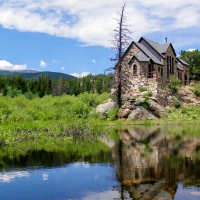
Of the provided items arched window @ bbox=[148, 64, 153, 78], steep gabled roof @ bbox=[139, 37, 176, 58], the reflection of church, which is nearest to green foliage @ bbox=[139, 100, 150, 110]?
arched window @ bbox=[148, 64, 153, 78]

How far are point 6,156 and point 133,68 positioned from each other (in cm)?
3384

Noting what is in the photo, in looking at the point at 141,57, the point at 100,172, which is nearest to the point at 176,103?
the point at 141,57

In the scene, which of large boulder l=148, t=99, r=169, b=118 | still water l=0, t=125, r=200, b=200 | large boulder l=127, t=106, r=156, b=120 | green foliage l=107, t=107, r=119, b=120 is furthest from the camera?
large boulder l=148, t=99, r=169, b=118

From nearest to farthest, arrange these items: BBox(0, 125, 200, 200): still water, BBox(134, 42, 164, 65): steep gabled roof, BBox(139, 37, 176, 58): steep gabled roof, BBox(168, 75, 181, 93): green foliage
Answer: BBox(0, 125, 200, 200): still water
BBox(134, 42, 164, 65): steep gabled roof
BBox(168, 75, 181, 93): green foliage
BBox(139, 37, 176, 58): steep gabled roof

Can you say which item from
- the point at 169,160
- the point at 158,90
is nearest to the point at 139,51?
the point at 158,90

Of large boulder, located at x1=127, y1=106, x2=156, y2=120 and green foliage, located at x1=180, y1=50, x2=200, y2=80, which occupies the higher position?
green foliage, located at x1=180, y1=50, x2=200, y2=80

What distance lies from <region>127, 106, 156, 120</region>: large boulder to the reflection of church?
20.4 m

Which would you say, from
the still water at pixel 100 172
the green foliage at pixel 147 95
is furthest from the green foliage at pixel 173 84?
the still water at pixel 100 172

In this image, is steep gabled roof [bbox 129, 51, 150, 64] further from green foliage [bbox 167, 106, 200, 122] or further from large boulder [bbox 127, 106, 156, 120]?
large boulder [bbox 127, 106, 156, 120]

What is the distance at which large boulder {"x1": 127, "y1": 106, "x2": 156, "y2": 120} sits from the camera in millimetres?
39278

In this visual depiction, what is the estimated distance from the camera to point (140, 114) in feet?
130

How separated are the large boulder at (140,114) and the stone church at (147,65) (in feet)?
12.7

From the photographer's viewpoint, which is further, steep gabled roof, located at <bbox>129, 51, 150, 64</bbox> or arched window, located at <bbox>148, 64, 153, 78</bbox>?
arched window, located at <bbox>148, 64, 153, 78</bbox>

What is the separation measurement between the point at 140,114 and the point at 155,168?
2757cm
